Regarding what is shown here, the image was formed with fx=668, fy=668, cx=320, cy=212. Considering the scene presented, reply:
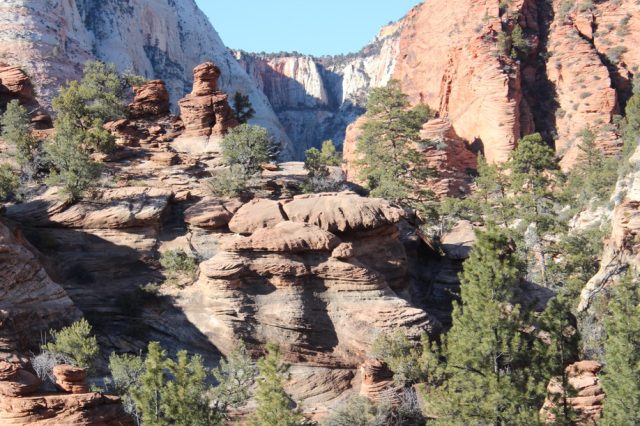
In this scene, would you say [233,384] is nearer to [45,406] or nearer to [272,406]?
[272,406]

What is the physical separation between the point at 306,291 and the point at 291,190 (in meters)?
8.80

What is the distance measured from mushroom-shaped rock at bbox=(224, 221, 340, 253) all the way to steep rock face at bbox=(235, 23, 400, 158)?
81.6 metres

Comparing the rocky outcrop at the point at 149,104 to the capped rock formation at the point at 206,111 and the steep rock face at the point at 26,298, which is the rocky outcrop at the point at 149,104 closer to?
the capped rock formation at the point at 206,111

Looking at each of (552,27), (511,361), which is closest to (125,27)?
(552,27)

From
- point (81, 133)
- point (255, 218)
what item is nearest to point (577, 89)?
point (255, 218)

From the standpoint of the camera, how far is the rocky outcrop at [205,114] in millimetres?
37375

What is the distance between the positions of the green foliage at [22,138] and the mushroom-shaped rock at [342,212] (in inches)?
517

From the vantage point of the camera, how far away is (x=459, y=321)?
19797 mm

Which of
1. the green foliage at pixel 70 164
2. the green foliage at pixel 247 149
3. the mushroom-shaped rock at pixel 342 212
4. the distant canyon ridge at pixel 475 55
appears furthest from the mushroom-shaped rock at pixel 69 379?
the distant canyon ridge at pixel 475 55

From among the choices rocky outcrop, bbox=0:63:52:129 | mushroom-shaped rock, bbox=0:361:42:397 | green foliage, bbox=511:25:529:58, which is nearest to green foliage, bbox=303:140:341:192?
rocky outcrop, bbox=0:63:52:129

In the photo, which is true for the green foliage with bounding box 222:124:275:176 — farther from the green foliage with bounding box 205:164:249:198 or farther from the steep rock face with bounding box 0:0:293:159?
the steep rock face with bounding box 0:0:293:159

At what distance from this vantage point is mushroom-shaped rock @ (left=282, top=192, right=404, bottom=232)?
26656 millimetres

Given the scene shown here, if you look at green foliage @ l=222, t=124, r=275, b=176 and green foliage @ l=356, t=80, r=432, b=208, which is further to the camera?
green foliage @ l=356, t=80, r=432, b=208

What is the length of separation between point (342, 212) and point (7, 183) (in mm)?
14143
